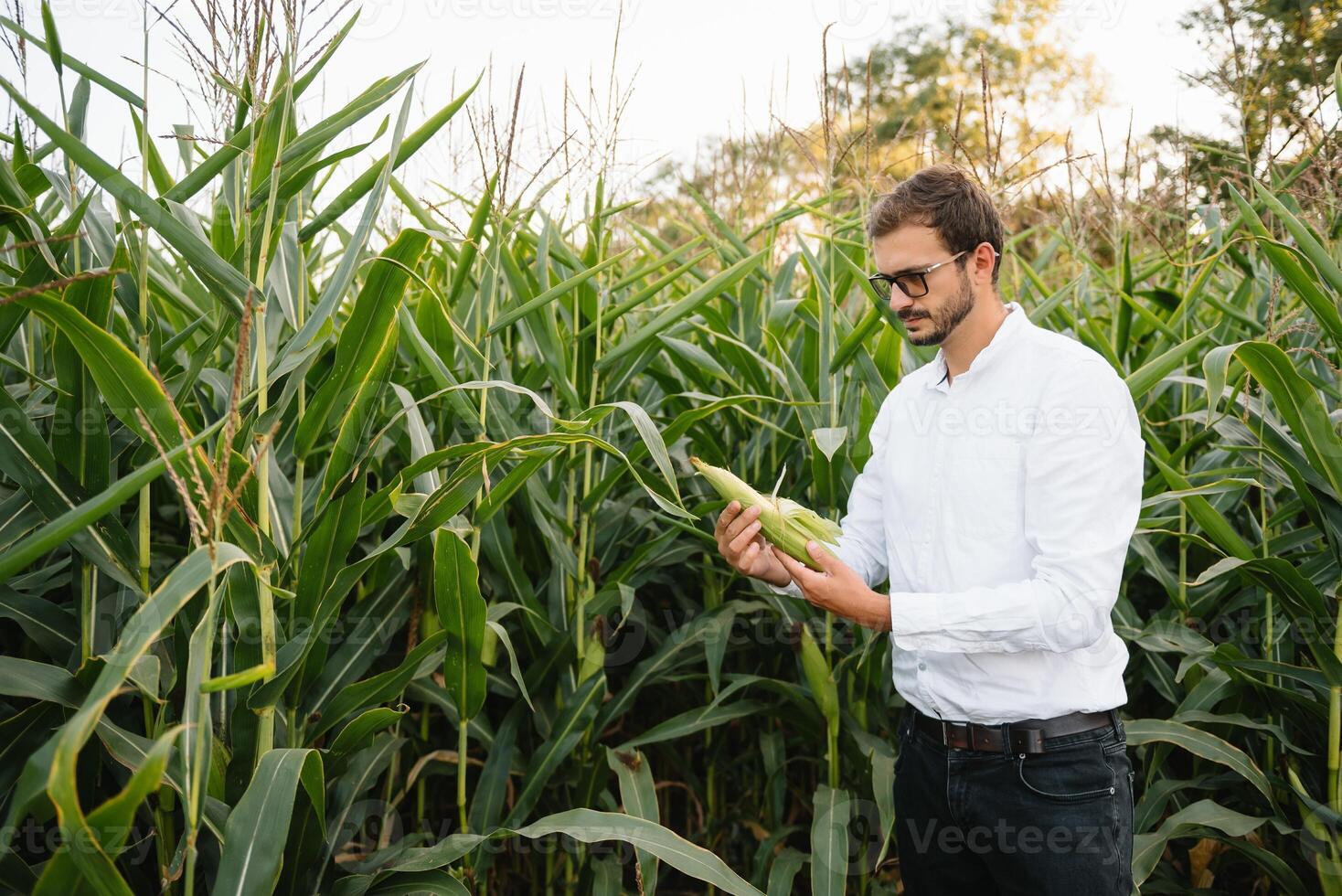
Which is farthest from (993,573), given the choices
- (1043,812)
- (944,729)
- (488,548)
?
(488,548)

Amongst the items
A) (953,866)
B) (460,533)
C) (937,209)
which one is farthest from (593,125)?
(953,866)

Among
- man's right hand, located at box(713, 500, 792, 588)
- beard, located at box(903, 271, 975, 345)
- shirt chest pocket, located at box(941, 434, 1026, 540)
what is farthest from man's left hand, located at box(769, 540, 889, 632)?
beard, located at box(903, 271, 975, 345)

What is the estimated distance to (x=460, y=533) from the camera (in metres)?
1.82

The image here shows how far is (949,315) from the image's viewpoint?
185cm

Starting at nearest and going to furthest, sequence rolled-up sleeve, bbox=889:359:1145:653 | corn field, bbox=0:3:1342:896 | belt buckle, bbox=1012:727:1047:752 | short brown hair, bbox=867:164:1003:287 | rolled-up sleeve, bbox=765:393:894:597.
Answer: corn field, bbox=0:3:1342:896, rolled-up sleeve, bbox=889:359:1145:653, belt buckle, bbox=1012:727:1047:752, short brown hair, bbox=867:164:1003:287, rolled-up sleeve, bbox=765:393:894:597

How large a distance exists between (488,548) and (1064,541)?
49.5 inches

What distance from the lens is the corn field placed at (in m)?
1.50

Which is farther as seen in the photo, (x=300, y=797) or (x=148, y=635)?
(x=300, y=797)

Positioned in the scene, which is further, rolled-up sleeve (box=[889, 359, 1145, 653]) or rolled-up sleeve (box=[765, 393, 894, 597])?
rolled-up sleeve (box=[765, 393, 894, 597])

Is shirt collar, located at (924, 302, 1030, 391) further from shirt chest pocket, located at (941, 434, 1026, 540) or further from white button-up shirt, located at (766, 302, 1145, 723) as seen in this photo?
shirt chest pocket, located at (941, 434, 1026, 540)

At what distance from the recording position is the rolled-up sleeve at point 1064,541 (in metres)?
1.60

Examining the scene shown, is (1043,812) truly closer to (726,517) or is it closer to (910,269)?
(726,517)

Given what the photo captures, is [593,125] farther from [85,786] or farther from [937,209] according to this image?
[85,786]

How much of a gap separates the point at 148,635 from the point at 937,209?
1.52 metres
